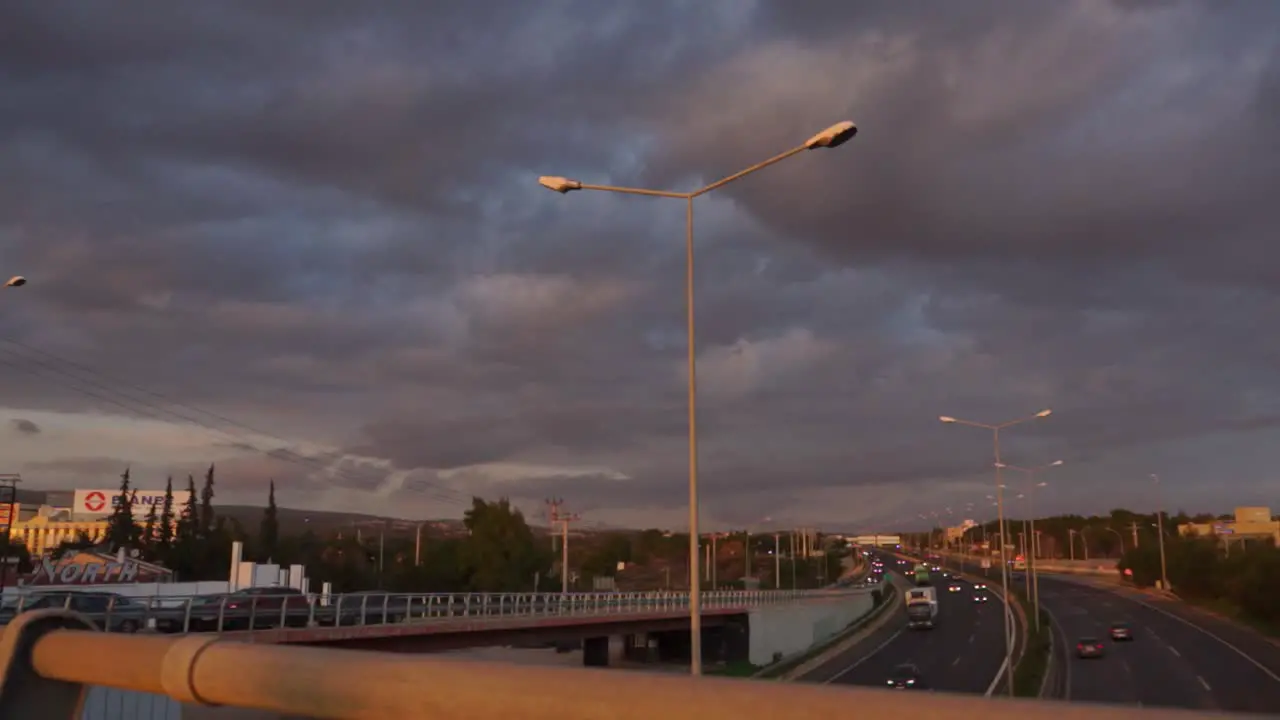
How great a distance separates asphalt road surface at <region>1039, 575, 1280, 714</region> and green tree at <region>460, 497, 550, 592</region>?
5903cm

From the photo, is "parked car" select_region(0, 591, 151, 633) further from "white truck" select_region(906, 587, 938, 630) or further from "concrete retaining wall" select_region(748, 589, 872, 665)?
"white truck" select_region(906, 587, 938, 630)

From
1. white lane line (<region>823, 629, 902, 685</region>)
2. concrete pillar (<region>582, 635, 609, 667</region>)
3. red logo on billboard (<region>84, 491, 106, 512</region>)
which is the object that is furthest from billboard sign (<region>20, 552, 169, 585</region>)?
red logo on billboard (<region>84, 491, 106, 512</region>)

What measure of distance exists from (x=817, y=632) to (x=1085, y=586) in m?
52.1

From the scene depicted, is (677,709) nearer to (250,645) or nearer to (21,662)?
(250,645)

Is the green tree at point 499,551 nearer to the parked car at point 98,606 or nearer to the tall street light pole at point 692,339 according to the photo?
the parked car at point 98,606

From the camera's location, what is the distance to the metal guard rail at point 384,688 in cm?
234

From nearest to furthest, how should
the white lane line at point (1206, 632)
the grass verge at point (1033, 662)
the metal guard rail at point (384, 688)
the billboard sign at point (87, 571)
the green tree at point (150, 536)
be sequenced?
1. the metal guard rail at point (384, 688)
2. the grass verge at point (1033, 662)
3. the white lane line at point (1206, 632)
4. the billboard sign at point (87, 571)
5. the green tree at point (150, 536)

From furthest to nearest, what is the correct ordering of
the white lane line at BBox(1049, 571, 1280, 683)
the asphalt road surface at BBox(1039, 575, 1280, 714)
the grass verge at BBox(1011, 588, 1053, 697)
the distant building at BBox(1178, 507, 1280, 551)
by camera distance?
1. the distant building at BBox(1178, 507, 1280, 551)
2. the white lane line at BBox(1049, 571, 1280, 683)
3. the grass verge at BBox(1011, 588, 1053, 697)
4. the asphalt road surface at BBox(1039, 575, 1280, 714)

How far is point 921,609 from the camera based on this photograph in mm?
87312

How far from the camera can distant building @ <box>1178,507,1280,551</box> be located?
13412 cm

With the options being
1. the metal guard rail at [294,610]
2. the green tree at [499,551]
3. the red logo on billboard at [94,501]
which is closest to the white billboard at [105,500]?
the red logo on billboard at [94,501]

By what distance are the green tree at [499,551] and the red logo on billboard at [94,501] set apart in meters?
38.7

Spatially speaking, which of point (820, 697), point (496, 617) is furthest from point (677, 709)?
point (496, 617)

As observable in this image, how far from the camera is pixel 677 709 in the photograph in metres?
2.49
